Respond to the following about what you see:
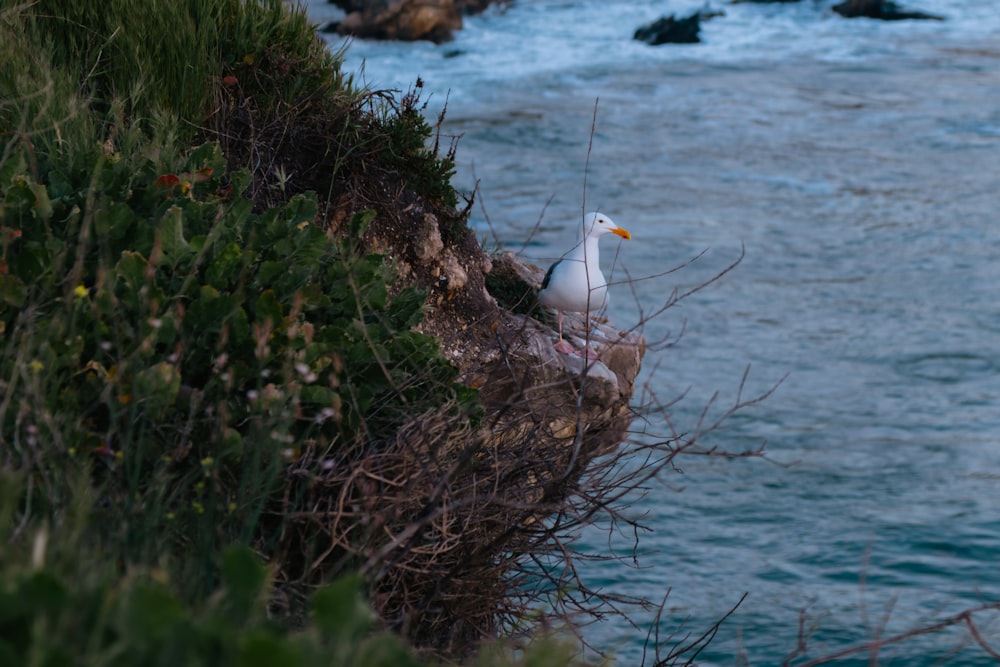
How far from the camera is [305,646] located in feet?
6.21

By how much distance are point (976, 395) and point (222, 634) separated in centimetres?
941

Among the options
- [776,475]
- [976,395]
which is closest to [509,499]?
[776,475]

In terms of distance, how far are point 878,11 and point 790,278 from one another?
18797 mm

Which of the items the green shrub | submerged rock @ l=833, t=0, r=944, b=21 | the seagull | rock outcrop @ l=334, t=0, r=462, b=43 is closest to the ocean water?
the seagull

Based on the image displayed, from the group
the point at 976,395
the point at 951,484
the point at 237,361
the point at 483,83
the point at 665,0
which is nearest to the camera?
the point at 237,361

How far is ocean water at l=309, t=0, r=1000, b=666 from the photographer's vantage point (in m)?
7.26

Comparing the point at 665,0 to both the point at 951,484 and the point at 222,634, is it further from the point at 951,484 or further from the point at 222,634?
the point at 222,634

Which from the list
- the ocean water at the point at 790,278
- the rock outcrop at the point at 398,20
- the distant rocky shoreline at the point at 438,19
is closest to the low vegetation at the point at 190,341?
→ the ocean water at the point at 790,278

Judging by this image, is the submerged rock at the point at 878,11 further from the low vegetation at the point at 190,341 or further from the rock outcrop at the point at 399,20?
the low vegetation at the point at 190,341

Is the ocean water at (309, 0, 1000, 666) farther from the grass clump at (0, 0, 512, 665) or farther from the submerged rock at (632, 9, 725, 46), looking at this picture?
the grass clump at (0, 0, 512, 665)

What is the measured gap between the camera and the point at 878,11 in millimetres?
29141

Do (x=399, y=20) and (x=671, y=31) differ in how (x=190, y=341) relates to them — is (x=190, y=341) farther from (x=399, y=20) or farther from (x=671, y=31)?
(x=671, y=31)

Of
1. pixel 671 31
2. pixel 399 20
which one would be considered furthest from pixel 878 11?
pixel 399 20

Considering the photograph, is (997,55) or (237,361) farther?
(997,55)
